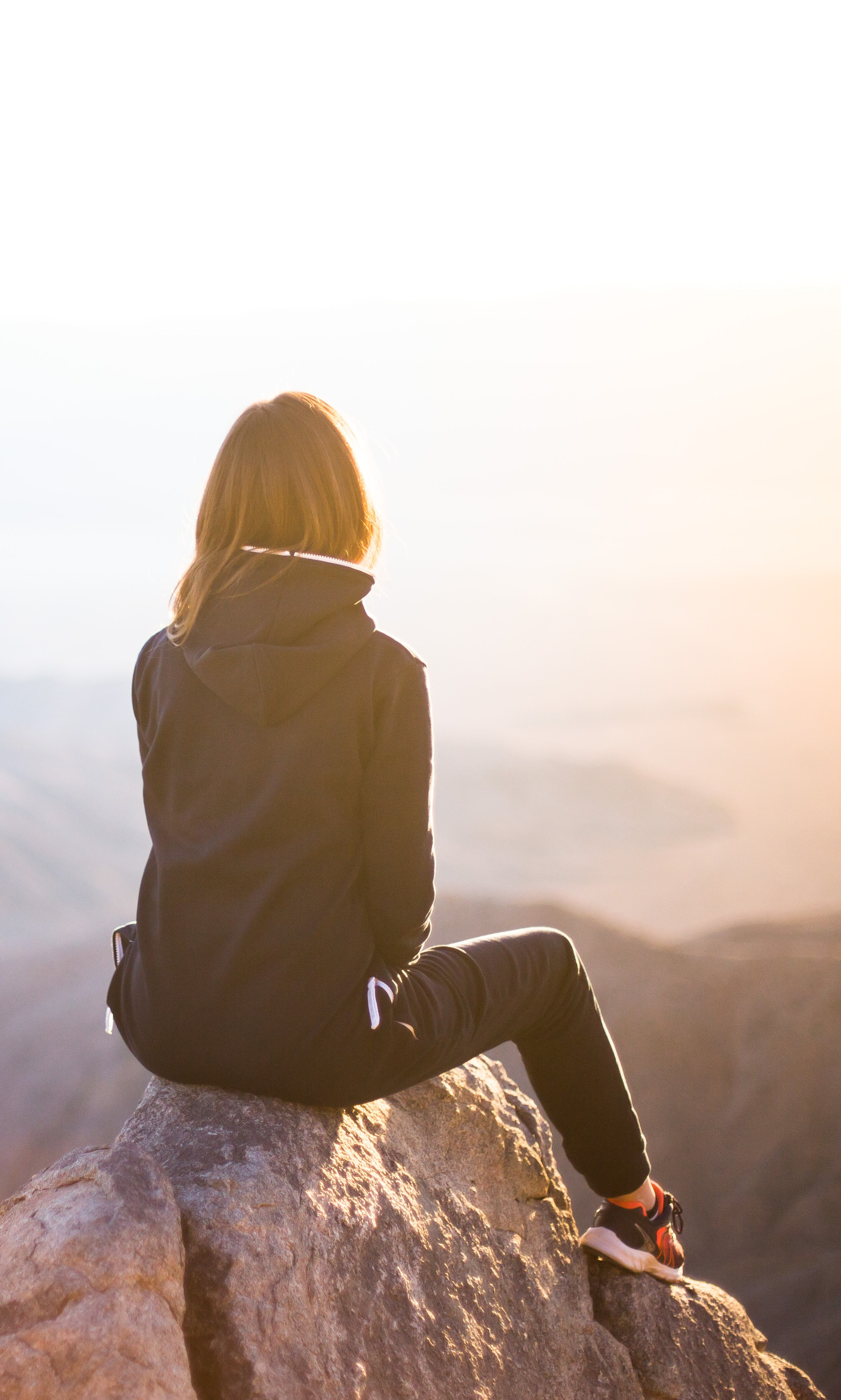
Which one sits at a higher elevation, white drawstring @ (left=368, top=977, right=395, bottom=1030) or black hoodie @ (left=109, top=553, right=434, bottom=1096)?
black hoodie @ (left=109, top=553, right=434, bottom=1096)

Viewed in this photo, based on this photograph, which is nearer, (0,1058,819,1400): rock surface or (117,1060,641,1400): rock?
(0,1058,819,1400): rock surface

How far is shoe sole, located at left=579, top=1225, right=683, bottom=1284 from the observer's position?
1640mm

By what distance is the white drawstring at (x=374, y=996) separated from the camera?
1210mm

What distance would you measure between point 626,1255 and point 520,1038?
0.39 metres

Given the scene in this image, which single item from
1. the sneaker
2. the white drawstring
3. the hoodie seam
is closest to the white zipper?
the hoodie seam

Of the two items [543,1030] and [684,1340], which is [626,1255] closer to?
[684,1340]

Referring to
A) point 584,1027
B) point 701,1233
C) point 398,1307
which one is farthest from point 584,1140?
point 701,1233

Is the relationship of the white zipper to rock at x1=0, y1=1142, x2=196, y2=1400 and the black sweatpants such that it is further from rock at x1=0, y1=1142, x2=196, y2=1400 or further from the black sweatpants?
rock at x1=0, y1=1142, x2=196, y2=1400

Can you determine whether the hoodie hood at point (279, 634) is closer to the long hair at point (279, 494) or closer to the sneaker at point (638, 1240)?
the long hair at point (279, 494)

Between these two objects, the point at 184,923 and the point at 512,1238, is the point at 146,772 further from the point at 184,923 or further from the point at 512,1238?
the point at 512,1238

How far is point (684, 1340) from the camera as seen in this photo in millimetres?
1606

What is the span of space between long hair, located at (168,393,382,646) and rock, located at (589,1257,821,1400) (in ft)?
4.03

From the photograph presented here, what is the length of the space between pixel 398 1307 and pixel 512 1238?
0.41 meters

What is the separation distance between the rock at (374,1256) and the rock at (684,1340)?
49 mm
